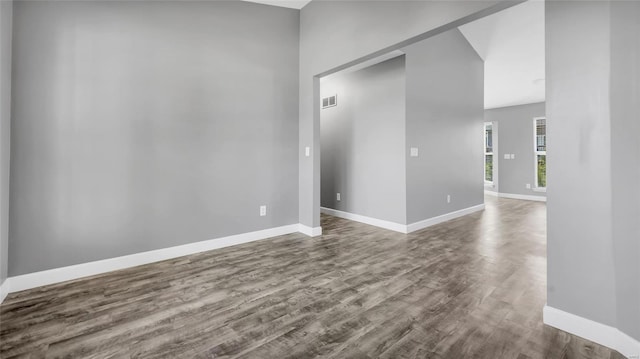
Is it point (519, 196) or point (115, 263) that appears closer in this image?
point (115, 263)

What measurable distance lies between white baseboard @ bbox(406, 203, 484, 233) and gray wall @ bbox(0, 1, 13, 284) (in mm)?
4217

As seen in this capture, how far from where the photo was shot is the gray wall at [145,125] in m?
2.38

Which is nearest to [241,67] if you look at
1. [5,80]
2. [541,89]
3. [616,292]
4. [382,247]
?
[5,80]

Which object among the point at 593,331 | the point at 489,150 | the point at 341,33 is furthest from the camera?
the point at 489,150

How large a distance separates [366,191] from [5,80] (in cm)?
417

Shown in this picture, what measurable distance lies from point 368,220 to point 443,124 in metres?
2.08

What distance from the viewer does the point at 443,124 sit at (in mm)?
4809

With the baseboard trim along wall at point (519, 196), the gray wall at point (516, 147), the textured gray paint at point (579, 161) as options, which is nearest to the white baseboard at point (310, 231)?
the textured gray paint at point (579, 161)

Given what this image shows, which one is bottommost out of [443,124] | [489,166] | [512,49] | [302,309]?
[302,309]

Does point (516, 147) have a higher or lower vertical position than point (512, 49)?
lower

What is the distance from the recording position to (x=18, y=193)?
2320 millimetres

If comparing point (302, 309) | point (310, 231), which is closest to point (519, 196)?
point (310, 231)

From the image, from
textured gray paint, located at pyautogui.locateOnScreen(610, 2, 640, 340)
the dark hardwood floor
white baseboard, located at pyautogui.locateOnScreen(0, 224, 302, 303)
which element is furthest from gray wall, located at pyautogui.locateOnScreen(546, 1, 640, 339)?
white baseboard, located at pyautogui.locateOnScreen(0, 224, 302, 303)

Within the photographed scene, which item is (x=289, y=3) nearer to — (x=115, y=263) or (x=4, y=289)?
(x=115, y=263)
